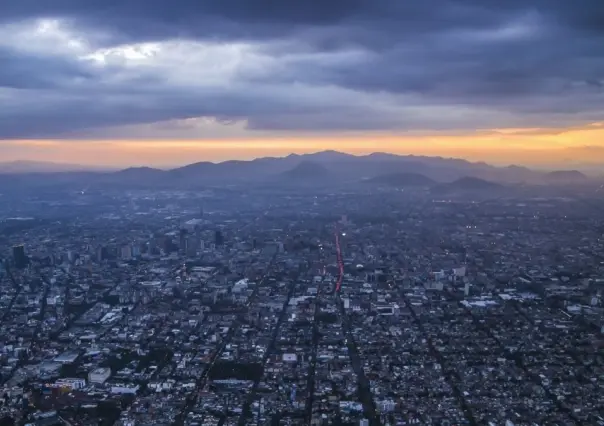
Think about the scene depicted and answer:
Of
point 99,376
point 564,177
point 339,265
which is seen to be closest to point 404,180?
point 564,177

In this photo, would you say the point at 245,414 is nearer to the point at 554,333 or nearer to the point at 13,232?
the point at 554,333

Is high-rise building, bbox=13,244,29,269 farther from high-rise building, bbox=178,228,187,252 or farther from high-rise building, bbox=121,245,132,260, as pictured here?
high-rise building, bbox=178,228,187,252

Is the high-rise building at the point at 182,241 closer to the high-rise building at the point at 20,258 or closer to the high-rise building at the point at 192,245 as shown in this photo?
the high-rise building at the point at 192,245

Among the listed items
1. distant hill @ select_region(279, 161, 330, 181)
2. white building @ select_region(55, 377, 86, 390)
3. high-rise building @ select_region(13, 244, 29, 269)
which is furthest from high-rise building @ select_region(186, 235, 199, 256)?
distant hill @ select_region(279, 161, 330, 181)

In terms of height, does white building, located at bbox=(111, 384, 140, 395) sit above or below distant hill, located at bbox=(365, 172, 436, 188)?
below

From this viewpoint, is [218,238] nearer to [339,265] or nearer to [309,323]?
[339,265]

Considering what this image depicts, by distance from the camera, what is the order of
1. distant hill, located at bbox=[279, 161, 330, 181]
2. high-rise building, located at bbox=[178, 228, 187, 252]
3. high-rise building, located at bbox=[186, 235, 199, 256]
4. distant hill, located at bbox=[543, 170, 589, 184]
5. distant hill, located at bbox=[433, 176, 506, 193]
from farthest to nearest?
1. distant hill, located at bbox=[279, 161, 330, 181]
2. distant hill, located at bbox=[433, 176, 506, 193]
3. distant hill, located at bbox=[543, 170, 589, 184]
4. high-rise building, located at bbox=[178, 228, 187, 252]
5. high-rise building, located at bbox=[186, 235, 199, 256]

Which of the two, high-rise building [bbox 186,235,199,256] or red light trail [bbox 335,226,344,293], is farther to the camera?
high-rise building [bbox 186,235,199,256]

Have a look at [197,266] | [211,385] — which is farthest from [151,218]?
[211,385]
